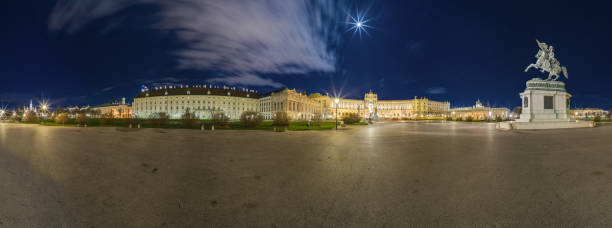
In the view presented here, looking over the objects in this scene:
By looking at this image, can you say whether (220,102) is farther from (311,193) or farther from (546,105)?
(311,193)

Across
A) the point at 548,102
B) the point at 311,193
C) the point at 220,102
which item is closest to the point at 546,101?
Result: the point at 548,102

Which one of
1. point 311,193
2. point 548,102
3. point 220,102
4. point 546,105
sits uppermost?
point 220,102

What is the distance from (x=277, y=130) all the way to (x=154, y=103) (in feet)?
353

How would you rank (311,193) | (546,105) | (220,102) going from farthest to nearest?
1. (220,102)
2. (546,105)
3. (311,193)

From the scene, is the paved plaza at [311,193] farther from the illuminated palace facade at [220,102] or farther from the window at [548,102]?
the illuminated palace facade at [220,102]

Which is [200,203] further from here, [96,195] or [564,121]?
[564,121]

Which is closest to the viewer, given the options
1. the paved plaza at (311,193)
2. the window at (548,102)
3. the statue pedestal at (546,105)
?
the paved plaza at (311,193)

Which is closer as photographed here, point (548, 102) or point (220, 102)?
point (548, 102)

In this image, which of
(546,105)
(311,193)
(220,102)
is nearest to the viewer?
(311,193)

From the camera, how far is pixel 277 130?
76.9 ft

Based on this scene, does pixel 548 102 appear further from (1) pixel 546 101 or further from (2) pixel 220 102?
(2) pixel 220 102

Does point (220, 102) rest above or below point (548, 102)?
above

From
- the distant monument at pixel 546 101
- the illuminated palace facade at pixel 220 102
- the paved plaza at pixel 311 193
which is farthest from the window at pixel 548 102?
the illuminated palace facade at pixel 220 102

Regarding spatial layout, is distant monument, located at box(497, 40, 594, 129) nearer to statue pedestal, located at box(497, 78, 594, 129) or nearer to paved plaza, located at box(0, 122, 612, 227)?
statue pedestal, located at box(497, 78, 594, 129)
